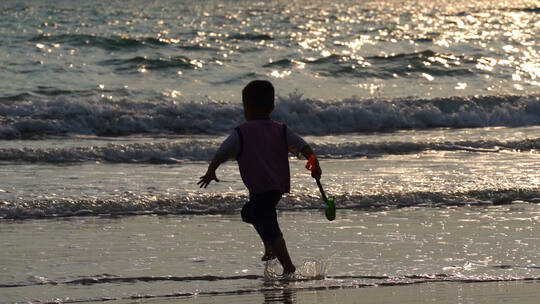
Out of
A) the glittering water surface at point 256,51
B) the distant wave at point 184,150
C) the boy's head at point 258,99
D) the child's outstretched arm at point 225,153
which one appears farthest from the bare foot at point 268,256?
the glittering water surface at point 256,51

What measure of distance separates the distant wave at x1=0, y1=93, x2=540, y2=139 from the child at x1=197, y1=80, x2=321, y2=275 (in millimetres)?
8441

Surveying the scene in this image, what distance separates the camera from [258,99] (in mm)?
6066

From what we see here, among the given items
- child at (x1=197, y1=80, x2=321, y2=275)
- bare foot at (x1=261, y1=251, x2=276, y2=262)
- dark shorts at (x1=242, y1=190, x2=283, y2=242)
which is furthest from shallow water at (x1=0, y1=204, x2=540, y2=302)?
child at (x1=197, y1=80, x2=321, y2=275)

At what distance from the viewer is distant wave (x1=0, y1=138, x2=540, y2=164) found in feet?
38.1

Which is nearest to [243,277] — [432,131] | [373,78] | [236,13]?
[432,131]

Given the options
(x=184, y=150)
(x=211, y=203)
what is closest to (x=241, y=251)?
(x=211, y=203)

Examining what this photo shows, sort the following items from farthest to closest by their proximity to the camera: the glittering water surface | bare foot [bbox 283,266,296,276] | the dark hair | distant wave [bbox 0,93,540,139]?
the glittering water surface < distant wave [bbox 0,93,540,139] < bare foot [bbox 283,266,296,276] < the dark hair

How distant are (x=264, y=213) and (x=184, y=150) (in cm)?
608

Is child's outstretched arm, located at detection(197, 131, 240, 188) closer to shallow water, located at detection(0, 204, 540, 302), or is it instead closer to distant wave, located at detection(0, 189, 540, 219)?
shallow water, located at detection(0, 204, 540, 302)

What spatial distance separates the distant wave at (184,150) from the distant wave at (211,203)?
2.79 m

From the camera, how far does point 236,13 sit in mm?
35406

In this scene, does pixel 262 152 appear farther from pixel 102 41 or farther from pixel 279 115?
pixel 102 41

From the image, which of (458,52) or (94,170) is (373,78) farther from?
(94,170)

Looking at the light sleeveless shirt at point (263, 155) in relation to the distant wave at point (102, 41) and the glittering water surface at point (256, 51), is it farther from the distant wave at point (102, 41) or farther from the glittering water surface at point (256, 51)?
the distant wave at point (102, 41)
